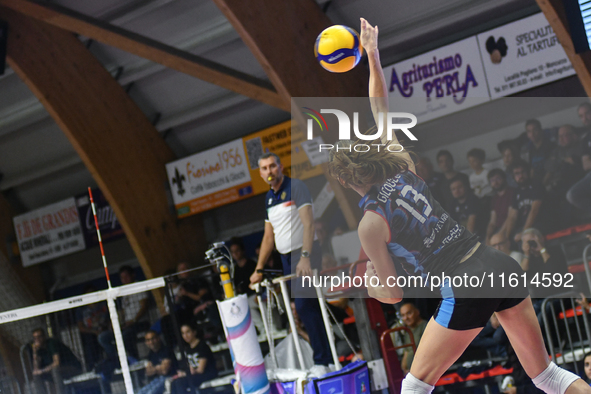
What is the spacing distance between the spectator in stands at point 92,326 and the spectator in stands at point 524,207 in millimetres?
5903

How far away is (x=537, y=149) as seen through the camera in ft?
24.9

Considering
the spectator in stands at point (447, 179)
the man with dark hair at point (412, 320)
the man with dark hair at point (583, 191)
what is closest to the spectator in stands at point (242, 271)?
the man with dark hair at point (412, 320)

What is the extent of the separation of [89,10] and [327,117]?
444 centimetres

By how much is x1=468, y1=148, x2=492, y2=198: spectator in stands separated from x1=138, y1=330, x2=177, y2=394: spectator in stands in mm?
4394

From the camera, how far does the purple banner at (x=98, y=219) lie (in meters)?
12.3

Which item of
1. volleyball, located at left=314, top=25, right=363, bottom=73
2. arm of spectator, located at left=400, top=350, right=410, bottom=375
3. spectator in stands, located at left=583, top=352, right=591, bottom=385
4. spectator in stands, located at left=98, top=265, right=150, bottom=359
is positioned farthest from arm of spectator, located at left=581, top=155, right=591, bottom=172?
spectator in stands, located at left=98, top=265, right=150, bottom=359

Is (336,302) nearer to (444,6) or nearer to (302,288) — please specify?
(302,288)

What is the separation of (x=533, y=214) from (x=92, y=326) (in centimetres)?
658

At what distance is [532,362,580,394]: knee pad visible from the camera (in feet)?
10.6

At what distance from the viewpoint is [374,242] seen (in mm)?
3342

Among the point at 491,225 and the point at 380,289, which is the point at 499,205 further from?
the point at 380,289

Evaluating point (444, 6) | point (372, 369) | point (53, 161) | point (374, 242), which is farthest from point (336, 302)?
point (53, 161)

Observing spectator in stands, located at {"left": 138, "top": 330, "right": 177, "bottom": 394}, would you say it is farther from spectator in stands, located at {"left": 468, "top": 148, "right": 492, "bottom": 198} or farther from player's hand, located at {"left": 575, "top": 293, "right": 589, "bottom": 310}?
player's hand, located at {"left": 575, "top": 293, "right": 589, "bottom": 310}

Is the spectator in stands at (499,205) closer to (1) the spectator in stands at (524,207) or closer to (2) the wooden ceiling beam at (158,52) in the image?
(1) the spectator in stands at (524,207)
